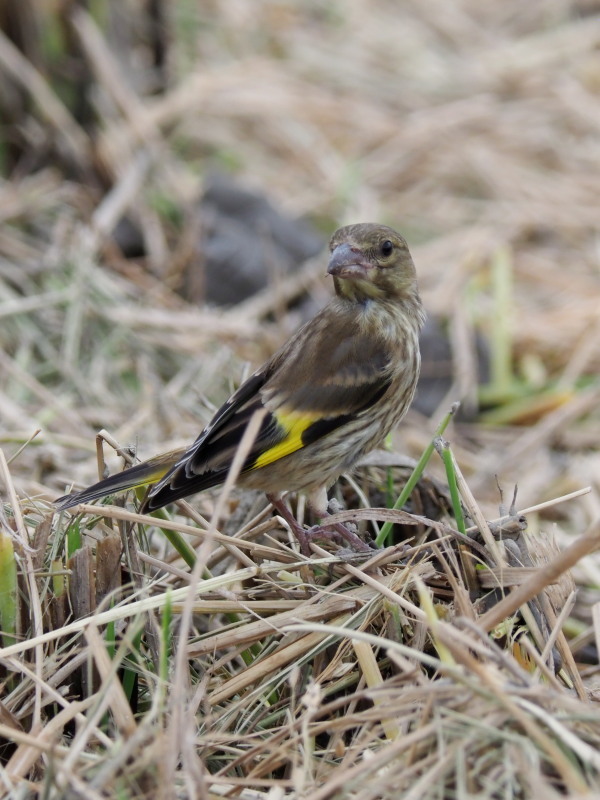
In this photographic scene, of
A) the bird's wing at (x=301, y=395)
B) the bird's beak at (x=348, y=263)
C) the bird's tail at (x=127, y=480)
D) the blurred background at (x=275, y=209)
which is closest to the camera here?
the bird's tail at (x=127, y=480)

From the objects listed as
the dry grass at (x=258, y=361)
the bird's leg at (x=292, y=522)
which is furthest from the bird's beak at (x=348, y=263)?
the bird's leg at (x=292, y=522)

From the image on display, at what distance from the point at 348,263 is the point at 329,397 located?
453 millimetres

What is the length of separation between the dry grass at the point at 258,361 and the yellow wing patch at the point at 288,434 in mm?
225

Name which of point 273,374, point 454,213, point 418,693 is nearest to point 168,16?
point 454,213

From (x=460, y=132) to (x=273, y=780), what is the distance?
6667 millimetres

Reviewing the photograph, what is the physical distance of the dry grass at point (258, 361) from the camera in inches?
90.6

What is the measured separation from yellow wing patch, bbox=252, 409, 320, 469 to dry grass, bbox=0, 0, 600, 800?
0.23 meters

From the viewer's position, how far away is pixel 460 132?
8.24m

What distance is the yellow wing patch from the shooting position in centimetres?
328

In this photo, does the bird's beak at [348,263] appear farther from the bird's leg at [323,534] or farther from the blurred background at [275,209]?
the bird's leg at [323,534]

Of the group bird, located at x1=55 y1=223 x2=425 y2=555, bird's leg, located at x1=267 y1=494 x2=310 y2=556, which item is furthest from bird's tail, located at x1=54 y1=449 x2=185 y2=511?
bird's leg, located at x1=267 y1=494 x2=310 y2=556

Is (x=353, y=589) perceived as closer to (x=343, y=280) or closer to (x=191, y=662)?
(x=191, y=662)

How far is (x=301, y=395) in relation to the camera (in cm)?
346

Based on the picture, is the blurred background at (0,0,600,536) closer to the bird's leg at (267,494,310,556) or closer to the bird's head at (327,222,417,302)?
the bird's head at (327,222,417,302)
